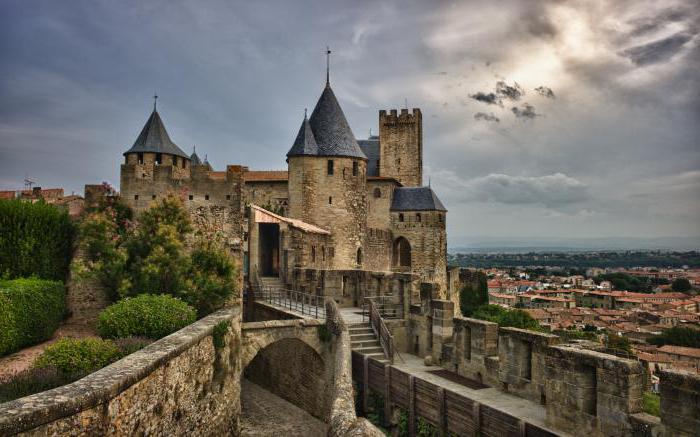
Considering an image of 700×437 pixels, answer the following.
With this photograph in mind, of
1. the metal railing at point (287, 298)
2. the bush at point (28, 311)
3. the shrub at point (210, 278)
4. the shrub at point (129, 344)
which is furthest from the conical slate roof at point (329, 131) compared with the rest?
the shrub at point (129, 344)

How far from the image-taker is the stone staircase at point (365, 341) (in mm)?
15906

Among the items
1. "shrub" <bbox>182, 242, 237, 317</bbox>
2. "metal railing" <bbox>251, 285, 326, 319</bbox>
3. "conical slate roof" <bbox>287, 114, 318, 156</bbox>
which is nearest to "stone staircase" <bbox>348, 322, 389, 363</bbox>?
"metal railing" <bbox>251, 285, 326, 319</bbox>

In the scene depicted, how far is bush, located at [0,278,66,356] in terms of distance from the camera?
44.1ft

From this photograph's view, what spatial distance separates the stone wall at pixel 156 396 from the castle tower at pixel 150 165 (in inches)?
363

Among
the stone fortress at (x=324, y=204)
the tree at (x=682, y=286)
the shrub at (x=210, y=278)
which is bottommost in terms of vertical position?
the tree at (x=682, y=286)

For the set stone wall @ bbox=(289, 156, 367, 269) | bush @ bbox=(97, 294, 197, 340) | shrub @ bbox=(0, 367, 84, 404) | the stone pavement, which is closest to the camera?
shrub @ bbox=(0, 367, 84, 404)

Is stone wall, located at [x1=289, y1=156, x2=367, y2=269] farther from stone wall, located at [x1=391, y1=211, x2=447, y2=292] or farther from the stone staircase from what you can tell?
the stone staircase

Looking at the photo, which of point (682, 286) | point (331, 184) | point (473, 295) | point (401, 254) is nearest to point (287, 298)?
point (331, 184)

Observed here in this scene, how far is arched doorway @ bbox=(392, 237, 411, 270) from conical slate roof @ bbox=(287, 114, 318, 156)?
438 inches

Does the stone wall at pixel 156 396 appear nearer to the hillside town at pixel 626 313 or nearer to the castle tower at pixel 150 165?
the castle tower at pixel 150 165

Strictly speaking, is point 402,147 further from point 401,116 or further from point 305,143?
point 305,143

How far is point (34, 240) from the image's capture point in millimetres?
17203

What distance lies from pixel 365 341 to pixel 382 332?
0.62m

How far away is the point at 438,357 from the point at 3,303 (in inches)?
450
